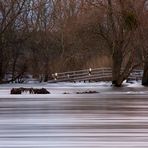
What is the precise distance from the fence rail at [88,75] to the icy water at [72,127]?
94.5 feet

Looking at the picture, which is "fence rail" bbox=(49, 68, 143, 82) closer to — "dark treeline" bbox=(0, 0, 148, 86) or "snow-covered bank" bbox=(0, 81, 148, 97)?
"dark treeline" bbox=(0, 0, 148, 86)

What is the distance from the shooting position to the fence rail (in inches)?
1806

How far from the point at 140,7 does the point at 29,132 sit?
26.5 meters

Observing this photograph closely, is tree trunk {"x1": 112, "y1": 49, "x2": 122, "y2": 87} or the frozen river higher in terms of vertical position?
tree trunk {"x1": 112, "y1": 49, "x2": 122, "y2": 87}

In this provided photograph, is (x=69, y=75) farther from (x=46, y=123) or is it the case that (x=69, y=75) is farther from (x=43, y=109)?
(x=46, y=123)

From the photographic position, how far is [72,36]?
46.1 m

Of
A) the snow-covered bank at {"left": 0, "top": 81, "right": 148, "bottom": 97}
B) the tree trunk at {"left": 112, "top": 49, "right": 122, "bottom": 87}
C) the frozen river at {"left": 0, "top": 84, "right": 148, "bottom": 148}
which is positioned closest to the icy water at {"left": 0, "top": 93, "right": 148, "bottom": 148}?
the frozen river at {"left": 0, "top": 84, "right": 148, "bottom": 148}

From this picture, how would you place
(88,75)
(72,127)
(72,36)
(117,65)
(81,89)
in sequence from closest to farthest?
(72,127) < (81,89) < (117,65) < (72,36) < (88,75)

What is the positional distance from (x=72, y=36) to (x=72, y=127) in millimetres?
34616

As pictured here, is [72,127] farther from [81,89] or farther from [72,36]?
[72,36]

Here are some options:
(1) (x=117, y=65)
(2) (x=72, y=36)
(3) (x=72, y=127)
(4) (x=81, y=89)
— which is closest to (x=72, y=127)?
(3) (x=72, y=127)

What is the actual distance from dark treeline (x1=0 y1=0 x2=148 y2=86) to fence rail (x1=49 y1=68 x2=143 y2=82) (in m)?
1.22

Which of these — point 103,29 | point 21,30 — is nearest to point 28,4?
point 21,30

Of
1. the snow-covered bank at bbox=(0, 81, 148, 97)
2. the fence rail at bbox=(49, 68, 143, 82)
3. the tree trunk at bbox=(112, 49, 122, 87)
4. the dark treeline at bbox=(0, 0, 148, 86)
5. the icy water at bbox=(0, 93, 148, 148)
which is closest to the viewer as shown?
the icy water at bbox=(0, 93, 148, 148)
